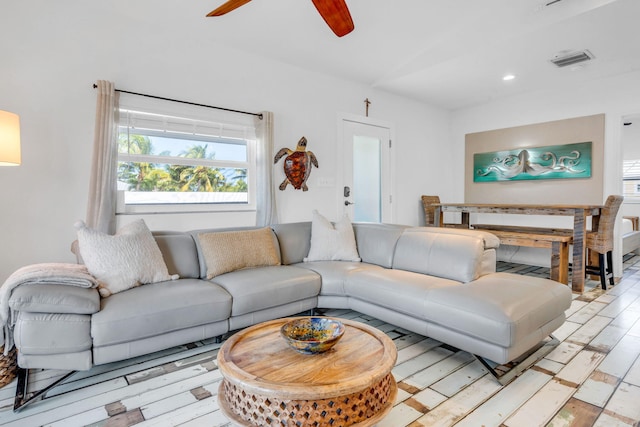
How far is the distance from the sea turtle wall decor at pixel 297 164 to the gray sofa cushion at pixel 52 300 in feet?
7.66

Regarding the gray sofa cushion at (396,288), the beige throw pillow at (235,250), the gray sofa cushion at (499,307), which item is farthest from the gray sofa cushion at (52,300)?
the gray sofa cushion at (499,307)

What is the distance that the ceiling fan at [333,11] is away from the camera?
1971 mm

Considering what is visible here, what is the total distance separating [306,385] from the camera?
1253 millimetres

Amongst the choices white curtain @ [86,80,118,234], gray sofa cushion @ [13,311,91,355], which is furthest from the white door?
gray sofa cushion @ [13,311,91,355]

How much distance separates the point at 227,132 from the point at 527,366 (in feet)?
10.6

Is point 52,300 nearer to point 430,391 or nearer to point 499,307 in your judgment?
point 430,391

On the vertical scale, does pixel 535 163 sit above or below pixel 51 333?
above

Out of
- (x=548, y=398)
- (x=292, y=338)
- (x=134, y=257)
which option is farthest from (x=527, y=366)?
(x=134, y=257)

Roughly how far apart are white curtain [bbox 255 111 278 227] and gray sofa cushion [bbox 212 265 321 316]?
0.89m

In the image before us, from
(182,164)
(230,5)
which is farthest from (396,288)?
(182,164)

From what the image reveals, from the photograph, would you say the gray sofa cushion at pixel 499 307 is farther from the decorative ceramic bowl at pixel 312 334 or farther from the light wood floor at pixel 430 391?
the decorative ceramic bowl at pixel 312 334

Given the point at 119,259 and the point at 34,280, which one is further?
the point at 119,259

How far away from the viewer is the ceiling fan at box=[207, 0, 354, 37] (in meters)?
1.97

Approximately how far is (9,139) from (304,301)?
2.24 metres
